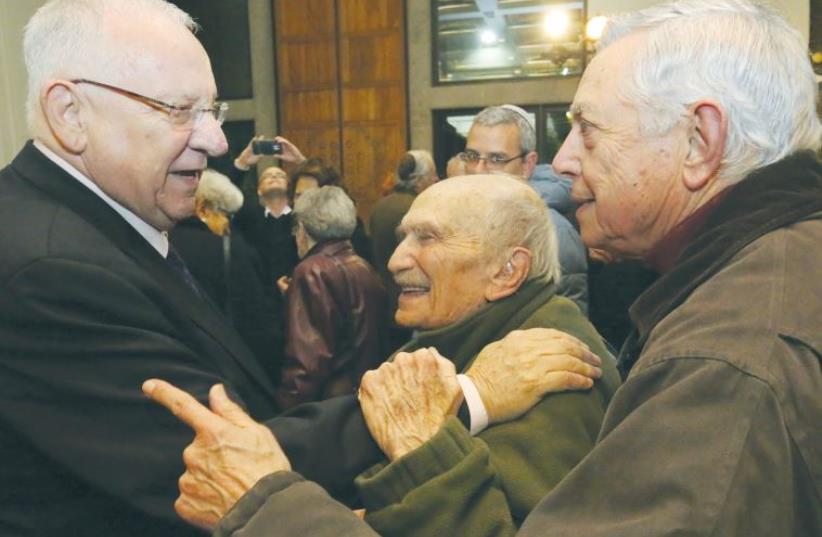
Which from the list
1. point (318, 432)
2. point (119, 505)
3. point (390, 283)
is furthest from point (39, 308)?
point (390, 283)

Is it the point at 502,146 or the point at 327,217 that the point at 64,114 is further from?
the point at 502,146

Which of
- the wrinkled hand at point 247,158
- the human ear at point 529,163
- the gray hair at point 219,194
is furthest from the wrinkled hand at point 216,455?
the wrinkled hand at point 247,158

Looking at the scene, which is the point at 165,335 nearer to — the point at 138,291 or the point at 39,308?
the point at 138,291

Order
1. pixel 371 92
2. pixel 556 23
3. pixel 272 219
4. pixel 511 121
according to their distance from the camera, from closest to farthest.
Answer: pixel 511 121
pixel 272 219
pixel 556 23
pixel 371 92

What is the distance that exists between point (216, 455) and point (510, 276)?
3.02 ft

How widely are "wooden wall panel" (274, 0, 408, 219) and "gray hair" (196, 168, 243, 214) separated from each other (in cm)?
642

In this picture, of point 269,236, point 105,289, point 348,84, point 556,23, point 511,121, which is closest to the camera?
point 105,289

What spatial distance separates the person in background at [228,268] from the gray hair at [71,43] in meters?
1.58

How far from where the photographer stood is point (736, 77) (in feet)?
3.76

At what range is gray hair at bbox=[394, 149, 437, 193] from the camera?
4812mm

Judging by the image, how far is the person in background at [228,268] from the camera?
10.6ft

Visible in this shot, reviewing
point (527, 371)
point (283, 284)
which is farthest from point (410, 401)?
point (283, 284)

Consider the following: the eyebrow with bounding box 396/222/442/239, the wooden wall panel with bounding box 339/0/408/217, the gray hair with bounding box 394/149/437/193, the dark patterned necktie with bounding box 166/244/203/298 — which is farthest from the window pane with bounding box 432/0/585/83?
the dark patterned necktie with bounding box 166/244/203/298

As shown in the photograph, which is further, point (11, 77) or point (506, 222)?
point (11, 77)
